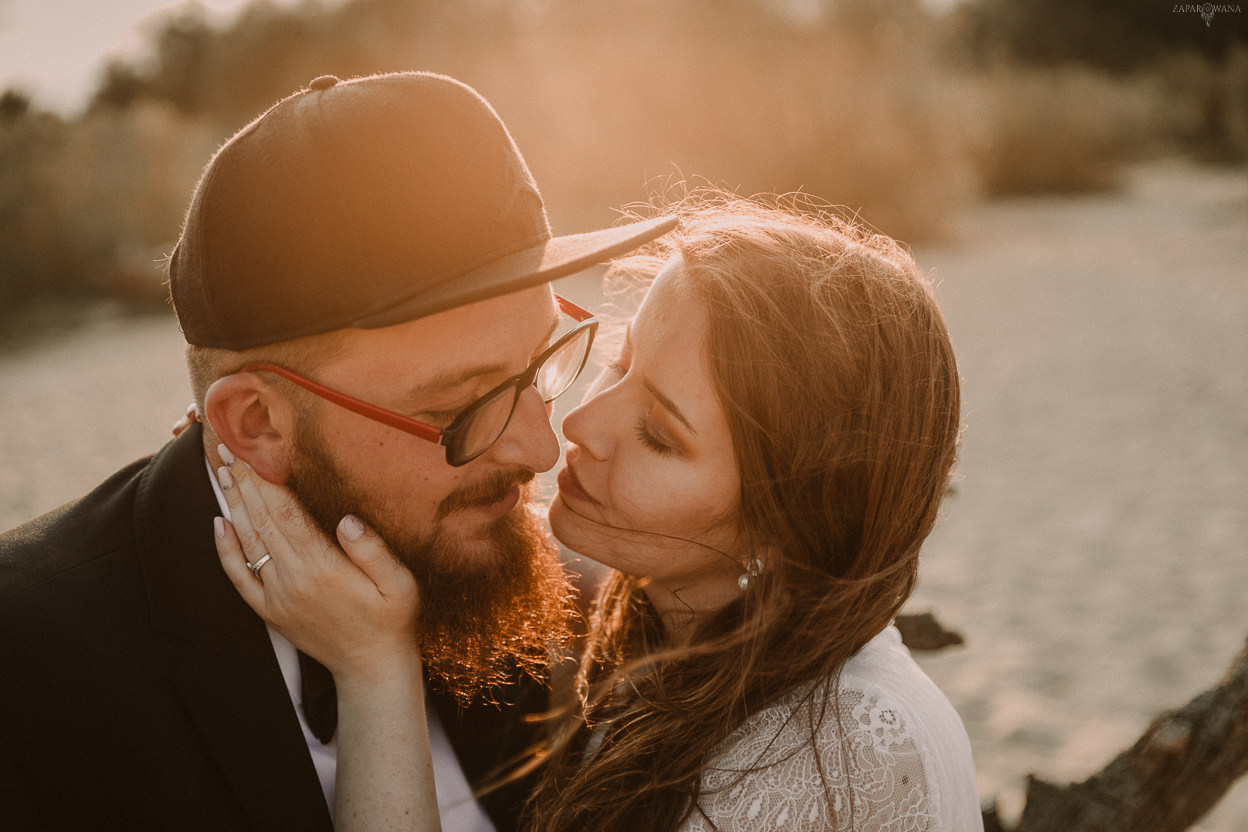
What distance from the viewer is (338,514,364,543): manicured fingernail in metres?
2.12

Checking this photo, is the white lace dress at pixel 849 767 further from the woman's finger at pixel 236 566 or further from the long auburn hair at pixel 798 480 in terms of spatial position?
the woman's finger at pixel 236 566

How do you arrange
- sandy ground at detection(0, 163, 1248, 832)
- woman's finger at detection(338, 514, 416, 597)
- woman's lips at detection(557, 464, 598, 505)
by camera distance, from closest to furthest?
woman's finger at detection(338, 514, 416, 597), woman's lips at detection(557, 464, 598, 505), sandy ground at detection(0, 163, 1248, 832)

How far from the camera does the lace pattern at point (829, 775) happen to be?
189cm

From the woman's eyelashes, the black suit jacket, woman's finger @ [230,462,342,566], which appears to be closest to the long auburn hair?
the woman's eyelashes

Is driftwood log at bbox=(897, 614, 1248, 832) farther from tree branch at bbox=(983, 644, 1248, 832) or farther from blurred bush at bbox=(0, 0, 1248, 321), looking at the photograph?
blurred bush at bbox=(0, 0, 1248, 321)

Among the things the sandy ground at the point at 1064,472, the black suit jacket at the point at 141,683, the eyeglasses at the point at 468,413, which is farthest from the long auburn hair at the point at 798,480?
the sandy ground at the point at 1064,472

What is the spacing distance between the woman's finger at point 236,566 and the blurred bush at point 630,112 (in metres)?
9.53

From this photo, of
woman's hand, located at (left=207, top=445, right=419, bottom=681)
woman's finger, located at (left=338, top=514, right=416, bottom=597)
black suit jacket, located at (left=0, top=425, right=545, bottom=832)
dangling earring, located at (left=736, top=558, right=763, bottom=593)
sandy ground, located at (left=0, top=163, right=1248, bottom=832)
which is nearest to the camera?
black suit jacket, located at (left=0, top=425, right=545, bottom=832)

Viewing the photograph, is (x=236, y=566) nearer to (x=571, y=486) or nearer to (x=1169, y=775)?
(x=571, y=486)

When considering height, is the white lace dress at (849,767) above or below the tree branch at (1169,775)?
above

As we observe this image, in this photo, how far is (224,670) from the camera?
6.39 ft

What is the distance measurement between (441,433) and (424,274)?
374mm

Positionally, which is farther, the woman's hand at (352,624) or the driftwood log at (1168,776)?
the driftwood log at (1168,776)

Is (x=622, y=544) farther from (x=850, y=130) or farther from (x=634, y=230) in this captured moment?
(x=850, y=130)
